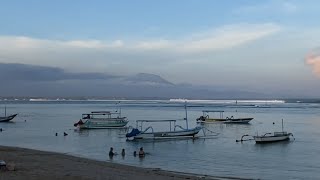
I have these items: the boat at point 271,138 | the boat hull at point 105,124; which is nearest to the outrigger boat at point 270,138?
the boat at point 271,138

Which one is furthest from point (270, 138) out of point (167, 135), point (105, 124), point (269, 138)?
point (105, 124)

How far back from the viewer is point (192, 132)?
2149 inches

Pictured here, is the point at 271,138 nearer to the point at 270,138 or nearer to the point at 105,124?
the point at 270,138

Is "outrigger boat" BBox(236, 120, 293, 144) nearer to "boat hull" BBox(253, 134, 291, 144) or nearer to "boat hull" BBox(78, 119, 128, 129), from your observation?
"boat hull" BBox(253, 134, 291, 144)

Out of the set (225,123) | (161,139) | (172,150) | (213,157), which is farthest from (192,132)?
(225,123)

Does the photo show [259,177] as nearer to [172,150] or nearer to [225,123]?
[172,150]

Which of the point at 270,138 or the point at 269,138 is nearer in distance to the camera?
the point at 269,138

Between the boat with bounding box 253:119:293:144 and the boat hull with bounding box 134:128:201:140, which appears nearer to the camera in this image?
the boat with bounding box 253:119:293:144

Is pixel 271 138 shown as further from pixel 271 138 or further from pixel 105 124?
pixel 105 124

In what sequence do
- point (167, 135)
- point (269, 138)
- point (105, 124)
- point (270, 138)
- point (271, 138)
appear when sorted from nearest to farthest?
1. point (269, 138)
2. point (270, 138)
3. point (271, 138)
4. point (167, 135)
5. point (105, 124)

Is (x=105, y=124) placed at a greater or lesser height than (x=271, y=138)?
greater

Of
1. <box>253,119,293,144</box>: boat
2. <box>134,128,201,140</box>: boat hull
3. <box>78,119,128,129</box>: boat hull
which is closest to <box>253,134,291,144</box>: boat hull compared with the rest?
<box>253,119,293,144</box>: boat

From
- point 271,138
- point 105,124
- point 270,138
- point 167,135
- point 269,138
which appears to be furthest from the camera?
point 105,124

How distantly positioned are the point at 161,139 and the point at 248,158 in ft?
57.9
